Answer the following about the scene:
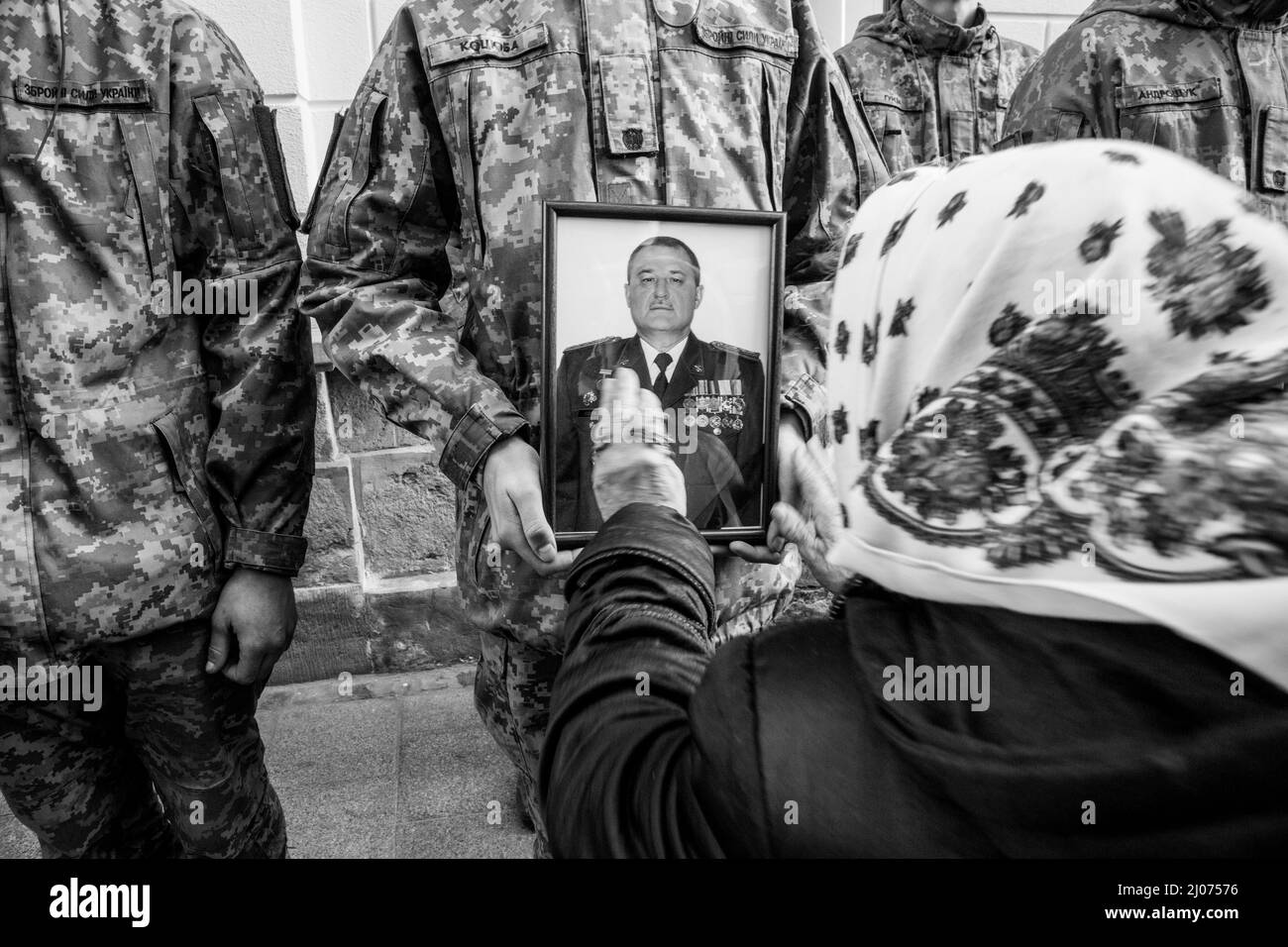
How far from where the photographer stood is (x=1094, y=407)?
1.85ft

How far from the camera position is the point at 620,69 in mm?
1283

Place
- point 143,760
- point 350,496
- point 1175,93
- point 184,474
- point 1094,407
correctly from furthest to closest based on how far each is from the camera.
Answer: point 350,496 < point 1175,93 < point 143,760 < point 184,474 < point 1094,407

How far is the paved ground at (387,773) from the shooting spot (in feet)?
7.46

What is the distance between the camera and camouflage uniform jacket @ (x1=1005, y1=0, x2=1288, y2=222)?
1979 mm

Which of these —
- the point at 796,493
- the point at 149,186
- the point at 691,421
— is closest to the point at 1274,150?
the point at 796,493

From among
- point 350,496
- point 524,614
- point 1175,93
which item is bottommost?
point 350,496

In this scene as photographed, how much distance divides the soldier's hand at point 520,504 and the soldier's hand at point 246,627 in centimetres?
59

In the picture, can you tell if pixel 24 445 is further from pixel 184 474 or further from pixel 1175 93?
pixel 1175 93

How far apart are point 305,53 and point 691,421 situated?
8.58 ft

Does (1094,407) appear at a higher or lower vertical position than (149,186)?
lower

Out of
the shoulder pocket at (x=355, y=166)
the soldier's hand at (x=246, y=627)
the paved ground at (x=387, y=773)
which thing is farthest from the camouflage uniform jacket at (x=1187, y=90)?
the paved ground at (x=387, y=773)

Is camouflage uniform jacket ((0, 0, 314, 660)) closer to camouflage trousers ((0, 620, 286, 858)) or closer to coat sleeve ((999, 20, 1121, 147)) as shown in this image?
camouflage trousers ((0, 620, 286, 858))

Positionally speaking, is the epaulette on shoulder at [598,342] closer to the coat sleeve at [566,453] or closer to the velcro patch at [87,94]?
the coat sleeve at [566,453]

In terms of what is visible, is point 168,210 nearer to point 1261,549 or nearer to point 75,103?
point 75,103
